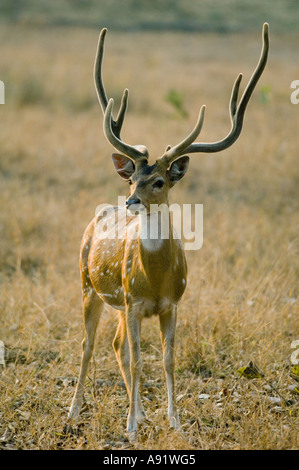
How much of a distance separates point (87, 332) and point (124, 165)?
153 centimetres

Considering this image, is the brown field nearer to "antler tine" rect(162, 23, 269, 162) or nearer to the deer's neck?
the deer's neck

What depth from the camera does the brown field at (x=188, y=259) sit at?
5164 mm

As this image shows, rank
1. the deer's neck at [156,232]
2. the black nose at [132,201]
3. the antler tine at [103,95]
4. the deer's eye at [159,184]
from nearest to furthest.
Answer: the black nose at [132,201], the deer's eye at [159,184], the deer's neck at [156,232], the antler tine at [103,95]

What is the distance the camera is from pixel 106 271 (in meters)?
5.33

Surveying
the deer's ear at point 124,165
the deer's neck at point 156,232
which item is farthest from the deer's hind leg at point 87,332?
the deer's ear at point 124,165

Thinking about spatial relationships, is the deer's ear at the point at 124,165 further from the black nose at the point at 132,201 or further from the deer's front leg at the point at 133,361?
the deer's front leg at the point at 133,361

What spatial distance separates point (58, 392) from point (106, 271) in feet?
4.23

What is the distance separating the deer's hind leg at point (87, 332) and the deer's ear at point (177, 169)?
135cm

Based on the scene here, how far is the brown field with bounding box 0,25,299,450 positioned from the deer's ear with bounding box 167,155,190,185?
1.78m

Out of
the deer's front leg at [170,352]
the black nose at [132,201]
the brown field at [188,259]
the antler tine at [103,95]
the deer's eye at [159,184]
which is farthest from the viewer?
the antler tine at [103,95]

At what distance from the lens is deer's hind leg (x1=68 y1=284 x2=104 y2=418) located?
213 inches

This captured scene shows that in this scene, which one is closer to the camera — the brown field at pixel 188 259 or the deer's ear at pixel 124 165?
the deer's ear at pixel 124 165

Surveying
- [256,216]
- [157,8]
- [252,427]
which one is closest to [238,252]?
[256,216]

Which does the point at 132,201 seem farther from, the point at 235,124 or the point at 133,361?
the point at 133,361
